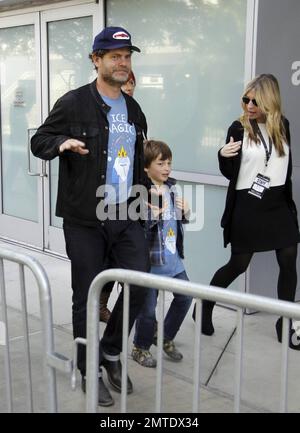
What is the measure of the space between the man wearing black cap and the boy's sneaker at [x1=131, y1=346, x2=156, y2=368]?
41 centimetres

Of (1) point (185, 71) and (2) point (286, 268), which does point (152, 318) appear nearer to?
(2) point (286, 268)

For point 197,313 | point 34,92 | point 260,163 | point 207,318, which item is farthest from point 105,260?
point 34,92

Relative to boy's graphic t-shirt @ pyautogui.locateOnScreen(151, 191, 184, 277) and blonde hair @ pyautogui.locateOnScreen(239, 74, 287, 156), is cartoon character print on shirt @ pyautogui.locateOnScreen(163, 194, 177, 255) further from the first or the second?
blonde hair @ pyautogui.locateOnScreen(239, 74, 287, 156)

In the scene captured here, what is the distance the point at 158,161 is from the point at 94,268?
0.82 metres

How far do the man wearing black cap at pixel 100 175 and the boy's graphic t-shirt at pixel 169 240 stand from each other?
379 mm

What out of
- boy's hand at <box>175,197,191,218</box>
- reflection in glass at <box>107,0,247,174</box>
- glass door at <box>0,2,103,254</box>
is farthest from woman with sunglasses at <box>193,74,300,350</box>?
glass door at <box>0,2,103,254</box>

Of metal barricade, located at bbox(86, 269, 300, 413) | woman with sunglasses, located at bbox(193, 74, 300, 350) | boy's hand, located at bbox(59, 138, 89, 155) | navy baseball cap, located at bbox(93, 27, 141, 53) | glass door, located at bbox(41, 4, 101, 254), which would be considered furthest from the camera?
glass door, located at bbox(41, 4, 101, 254)

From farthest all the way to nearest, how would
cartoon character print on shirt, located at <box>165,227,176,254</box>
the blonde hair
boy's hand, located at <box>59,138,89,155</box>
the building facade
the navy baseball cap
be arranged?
1. the building facade
2. the blonde hair
3. cartoon character print on shirt, located at <box>165,227,176,254</box>
4. the navy baseball cap
5. boy's hand, located at <box>59,138,89,155</box>

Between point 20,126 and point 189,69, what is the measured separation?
2665 mm

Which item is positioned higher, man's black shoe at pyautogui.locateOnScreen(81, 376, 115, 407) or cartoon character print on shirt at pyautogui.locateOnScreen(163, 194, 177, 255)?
cartoon character print on shirt at pyautogui.locateOnScreen(163, 194, 177, 255)

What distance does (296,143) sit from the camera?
16.2 feet

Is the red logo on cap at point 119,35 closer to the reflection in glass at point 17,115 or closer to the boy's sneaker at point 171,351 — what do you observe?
the boy's sneaker at point 171,351

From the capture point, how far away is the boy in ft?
12.9
